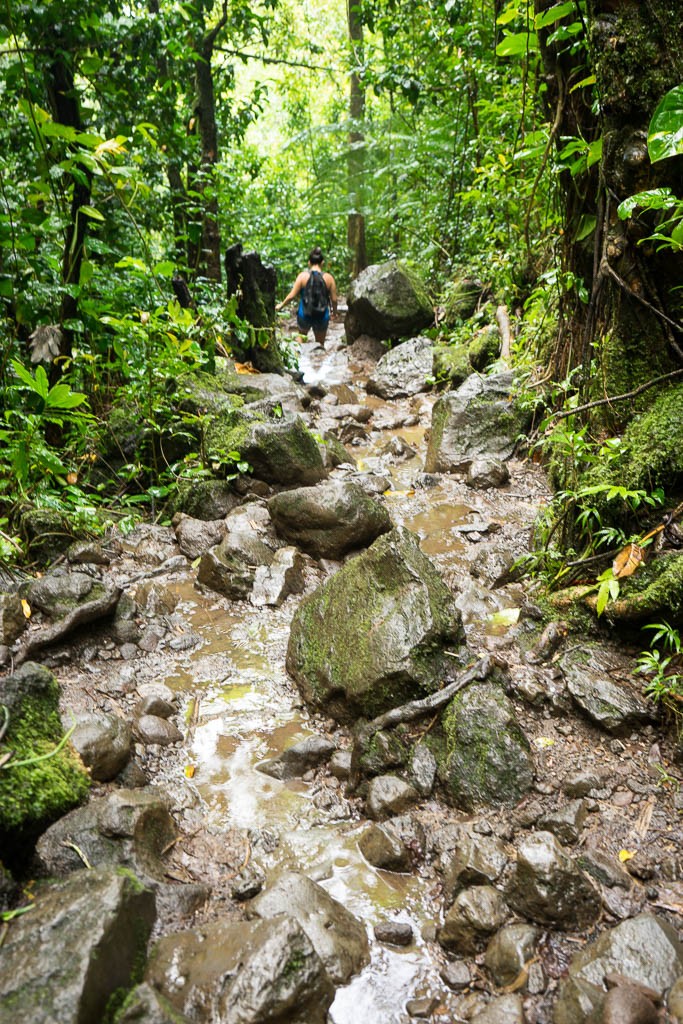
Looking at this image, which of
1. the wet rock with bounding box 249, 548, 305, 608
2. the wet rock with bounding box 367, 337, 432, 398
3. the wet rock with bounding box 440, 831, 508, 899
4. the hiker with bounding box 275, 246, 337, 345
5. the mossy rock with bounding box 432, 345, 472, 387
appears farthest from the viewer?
the hiker with bounding box 275, 246, 337, 345

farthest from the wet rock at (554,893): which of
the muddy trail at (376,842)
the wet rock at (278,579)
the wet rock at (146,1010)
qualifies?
the wet rock at (278,579)

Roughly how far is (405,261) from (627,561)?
10322 mm

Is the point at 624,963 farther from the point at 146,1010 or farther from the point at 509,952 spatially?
the point at 146,1010

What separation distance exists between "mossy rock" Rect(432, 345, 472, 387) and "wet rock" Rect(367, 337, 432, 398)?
0.55 feet

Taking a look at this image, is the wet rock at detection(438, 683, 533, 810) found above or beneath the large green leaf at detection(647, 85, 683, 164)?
beneath

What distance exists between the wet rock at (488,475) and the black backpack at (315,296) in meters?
6.79

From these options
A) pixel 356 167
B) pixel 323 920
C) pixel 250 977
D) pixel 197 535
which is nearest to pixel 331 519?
A: pixel 197 535

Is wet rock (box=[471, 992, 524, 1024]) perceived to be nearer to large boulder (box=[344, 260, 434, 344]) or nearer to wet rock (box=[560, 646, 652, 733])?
wet rock (box=[560, 646, 652, 733])

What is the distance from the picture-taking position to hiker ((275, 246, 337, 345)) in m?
11.4

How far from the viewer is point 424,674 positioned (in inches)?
125

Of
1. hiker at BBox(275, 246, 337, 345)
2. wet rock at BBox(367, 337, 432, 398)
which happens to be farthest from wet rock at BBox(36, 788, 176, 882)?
hiker at BBox(275, 246, 337, 345)

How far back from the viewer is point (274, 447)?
5602 mm

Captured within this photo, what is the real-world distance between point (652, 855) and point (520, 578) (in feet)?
6.56

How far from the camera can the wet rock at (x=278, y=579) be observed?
445 cm
